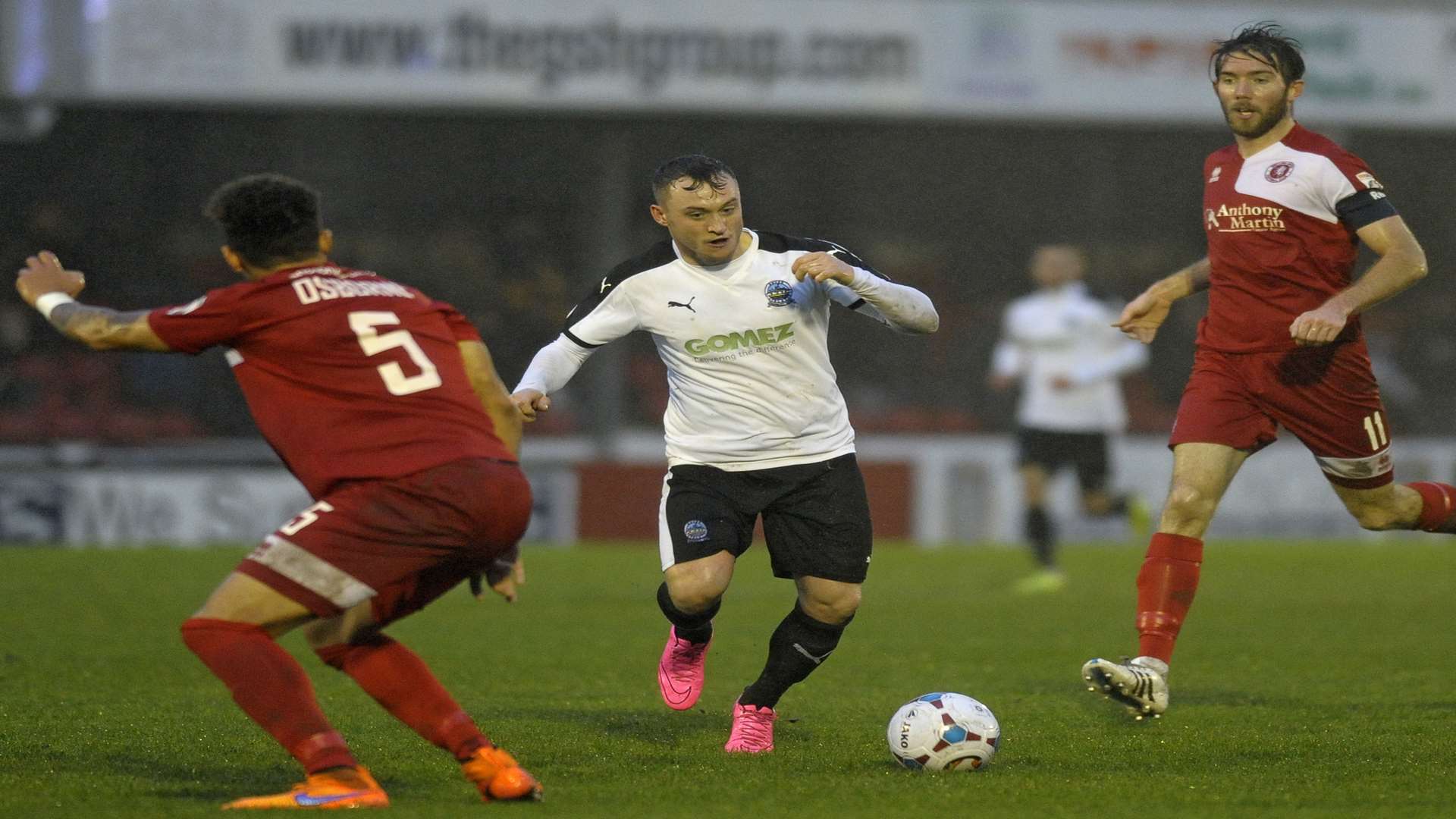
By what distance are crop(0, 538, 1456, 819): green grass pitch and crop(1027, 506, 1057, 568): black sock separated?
18.9 inches

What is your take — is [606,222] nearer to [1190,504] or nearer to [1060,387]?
[1060,387]

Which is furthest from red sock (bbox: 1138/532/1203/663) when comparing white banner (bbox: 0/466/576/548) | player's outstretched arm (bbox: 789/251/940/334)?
white banner (bbox: 0/466/576/548)

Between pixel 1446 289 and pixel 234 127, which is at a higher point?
pixel 234 127

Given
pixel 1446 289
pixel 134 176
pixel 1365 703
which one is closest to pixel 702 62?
pixel 134 176

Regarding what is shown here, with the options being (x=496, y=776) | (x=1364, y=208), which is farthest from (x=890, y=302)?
(x=496, y=776)

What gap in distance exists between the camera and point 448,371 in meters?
5.04

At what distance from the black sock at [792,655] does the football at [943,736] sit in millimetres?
516

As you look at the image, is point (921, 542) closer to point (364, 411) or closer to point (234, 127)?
point (234, 127)

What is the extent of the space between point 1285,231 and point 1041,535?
6.94 meters

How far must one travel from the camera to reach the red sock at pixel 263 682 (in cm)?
475

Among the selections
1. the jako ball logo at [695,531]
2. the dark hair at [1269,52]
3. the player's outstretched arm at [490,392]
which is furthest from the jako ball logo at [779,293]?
the dark hair at [1269,52]

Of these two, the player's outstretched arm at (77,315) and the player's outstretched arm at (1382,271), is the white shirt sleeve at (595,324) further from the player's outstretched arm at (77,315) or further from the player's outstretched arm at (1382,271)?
the player's outstretched arm at (1382,271)

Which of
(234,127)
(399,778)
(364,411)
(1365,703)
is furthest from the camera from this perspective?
(234,127)

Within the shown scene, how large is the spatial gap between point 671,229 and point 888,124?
1503 centimetres
